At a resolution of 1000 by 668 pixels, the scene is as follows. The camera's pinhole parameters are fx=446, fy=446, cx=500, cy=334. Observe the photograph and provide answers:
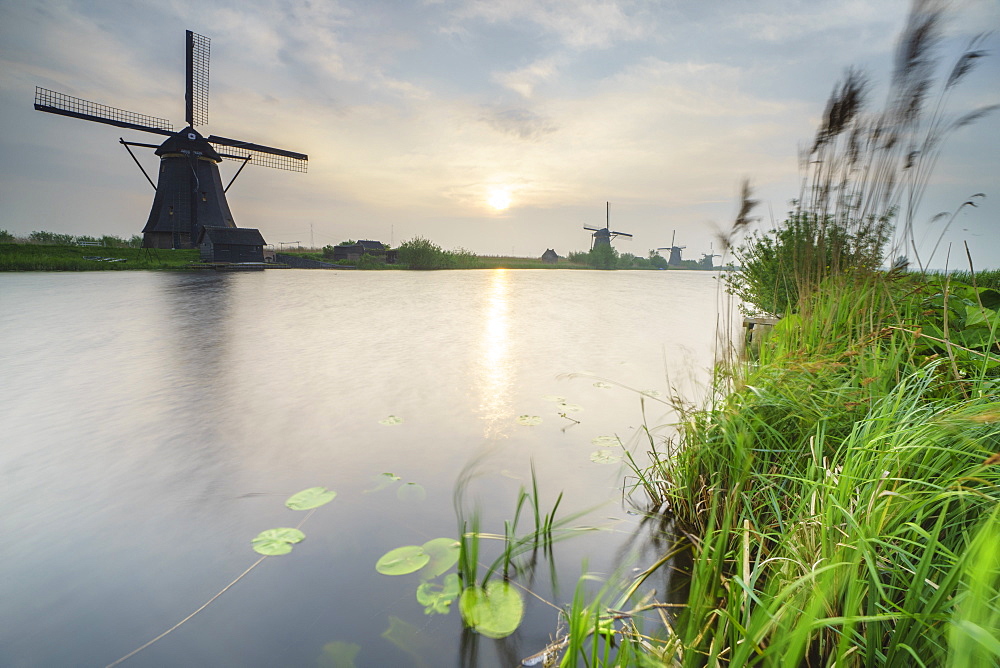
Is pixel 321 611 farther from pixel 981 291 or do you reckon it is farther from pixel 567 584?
pixel 981 291

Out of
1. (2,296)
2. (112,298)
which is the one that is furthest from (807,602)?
(2,296)

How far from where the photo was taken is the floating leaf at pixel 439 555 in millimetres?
1505

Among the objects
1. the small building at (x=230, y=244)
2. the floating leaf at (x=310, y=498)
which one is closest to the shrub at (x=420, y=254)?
the small building at (x=230, y=244)

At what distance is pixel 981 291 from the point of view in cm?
210

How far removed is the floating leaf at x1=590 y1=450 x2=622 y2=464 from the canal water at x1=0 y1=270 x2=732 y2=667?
0.9 inches

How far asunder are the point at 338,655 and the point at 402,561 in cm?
37

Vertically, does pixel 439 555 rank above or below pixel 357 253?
below

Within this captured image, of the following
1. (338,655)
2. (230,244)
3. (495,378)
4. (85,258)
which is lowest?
(338,655)

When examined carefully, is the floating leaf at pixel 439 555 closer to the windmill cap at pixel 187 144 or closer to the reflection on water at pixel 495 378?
the reflection on water at pixel 495 378

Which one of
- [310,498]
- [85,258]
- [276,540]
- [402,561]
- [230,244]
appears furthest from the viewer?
[230,244]

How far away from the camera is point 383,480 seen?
84.2 inches

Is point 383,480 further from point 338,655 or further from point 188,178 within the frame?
point 188,178

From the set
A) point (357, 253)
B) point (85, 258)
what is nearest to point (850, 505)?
point (85, 258)

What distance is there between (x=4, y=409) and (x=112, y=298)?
775 cm
